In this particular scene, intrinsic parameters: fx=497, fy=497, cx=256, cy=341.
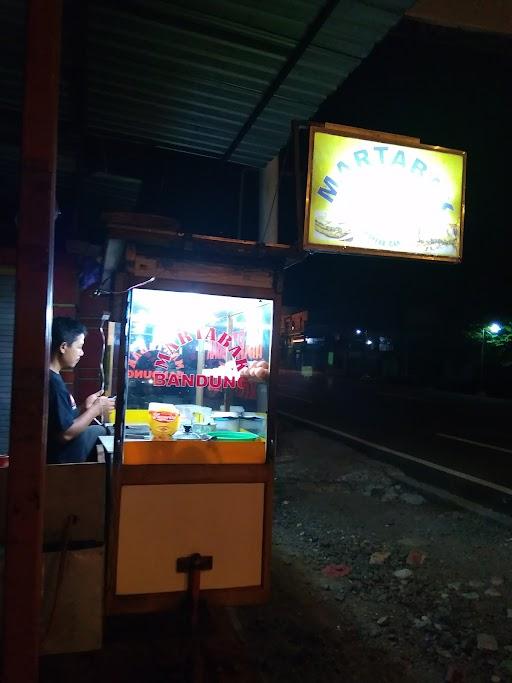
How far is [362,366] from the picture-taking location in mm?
54500

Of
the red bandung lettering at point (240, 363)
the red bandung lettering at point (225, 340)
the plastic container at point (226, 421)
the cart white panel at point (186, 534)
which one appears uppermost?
the red bandung lettering at point (225, 340)

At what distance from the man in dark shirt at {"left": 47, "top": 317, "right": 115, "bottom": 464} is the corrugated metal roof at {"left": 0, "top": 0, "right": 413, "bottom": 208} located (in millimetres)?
1942

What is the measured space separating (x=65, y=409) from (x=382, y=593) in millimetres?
3721

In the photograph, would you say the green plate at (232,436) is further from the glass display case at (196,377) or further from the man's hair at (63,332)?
the man's hair at (63,332)

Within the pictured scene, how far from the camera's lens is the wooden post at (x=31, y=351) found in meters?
2.21

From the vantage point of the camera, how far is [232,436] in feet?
14.9

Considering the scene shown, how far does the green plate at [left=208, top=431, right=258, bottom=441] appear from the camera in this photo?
14.6 ft

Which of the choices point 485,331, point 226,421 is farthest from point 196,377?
point 485,331

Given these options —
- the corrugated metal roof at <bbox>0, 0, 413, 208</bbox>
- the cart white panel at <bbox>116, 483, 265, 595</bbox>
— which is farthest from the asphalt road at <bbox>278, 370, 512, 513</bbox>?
the corrugated metal roof at <bbox>0, 0, 413, 208</bbox>

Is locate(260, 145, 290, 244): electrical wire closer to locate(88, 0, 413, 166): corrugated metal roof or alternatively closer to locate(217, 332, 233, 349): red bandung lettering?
locate(88, 0, 413, 166): corrugated metal roof

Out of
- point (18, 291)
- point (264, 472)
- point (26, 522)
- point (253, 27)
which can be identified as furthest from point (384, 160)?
point (26, 522)

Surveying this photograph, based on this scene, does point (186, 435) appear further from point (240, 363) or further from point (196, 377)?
point (240, 363)

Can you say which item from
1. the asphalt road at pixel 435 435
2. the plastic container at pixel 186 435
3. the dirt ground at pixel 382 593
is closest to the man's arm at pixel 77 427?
the plastic container at pixel 186 435

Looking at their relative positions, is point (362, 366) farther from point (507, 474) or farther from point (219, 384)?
point (219, 384)
